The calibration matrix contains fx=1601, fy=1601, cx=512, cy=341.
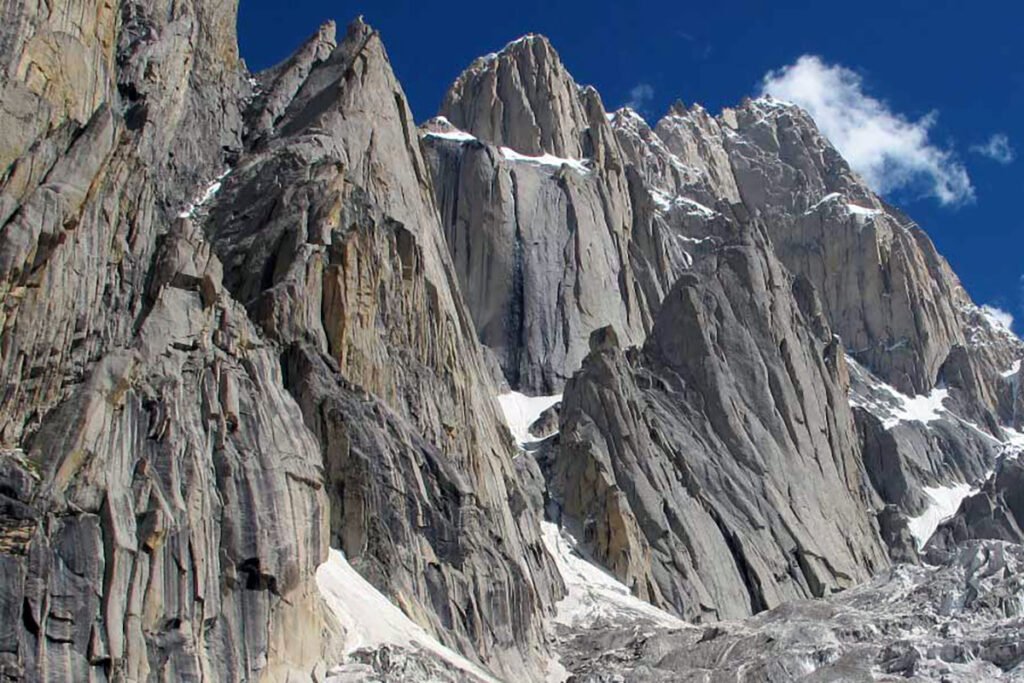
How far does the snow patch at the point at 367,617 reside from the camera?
68.1 m

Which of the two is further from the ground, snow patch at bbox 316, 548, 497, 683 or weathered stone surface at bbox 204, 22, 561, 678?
weathered stone surface at bbox 204, 22, 561, 678

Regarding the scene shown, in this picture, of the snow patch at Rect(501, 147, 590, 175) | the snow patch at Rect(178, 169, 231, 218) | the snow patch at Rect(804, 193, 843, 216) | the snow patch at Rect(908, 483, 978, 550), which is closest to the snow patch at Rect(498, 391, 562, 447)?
the snow patch at Rect(501, 147, 590, 175)

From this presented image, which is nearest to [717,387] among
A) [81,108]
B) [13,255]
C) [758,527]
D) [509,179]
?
[758,527]

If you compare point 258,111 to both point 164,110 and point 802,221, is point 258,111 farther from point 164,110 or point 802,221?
point 802,221

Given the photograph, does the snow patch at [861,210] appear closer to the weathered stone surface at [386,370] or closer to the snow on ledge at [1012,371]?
the snow on ledge at [1012,371]

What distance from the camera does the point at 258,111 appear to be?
114m

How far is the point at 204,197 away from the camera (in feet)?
322

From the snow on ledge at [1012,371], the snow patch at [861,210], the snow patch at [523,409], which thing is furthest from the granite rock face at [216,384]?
the snow on ledge at [1012,371]

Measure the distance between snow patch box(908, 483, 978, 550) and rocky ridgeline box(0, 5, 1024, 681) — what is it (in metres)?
0.83

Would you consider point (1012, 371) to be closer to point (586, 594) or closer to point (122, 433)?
point (586, 594)

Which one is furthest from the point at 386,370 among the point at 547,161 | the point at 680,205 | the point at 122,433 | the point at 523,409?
the point at 680,205

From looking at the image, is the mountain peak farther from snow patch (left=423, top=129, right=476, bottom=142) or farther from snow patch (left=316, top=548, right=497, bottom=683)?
snow patch (left=316, top=548, right=497, bottom=683)

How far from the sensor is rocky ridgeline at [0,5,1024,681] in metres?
59.9

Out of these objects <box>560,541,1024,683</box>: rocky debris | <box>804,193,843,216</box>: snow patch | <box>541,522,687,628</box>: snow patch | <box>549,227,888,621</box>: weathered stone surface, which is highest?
<box>804,193,843,216</box>: snow patch
